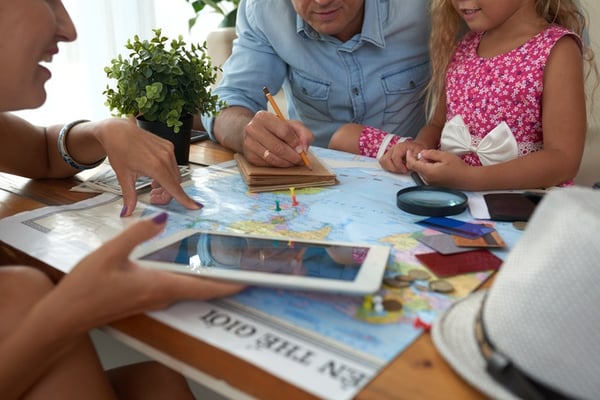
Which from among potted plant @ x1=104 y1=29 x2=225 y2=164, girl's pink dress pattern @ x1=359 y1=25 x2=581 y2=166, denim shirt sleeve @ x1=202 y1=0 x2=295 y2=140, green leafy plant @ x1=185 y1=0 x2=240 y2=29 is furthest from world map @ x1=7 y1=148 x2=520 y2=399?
green leafy plant @ x1=185 y1=0 x2=240 y2=29

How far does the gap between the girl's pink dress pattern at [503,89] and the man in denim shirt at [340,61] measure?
19 centimetres

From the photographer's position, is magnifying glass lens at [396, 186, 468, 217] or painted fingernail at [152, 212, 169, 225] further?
magnifying glass lens at [396, 186, 468, 217]

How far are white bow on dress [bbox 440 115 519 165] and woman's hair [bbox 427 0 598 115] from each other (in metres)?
0.19

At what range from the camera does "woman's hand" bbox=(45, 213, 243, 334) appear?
1.73 feet

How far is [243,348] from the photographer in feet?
1.66

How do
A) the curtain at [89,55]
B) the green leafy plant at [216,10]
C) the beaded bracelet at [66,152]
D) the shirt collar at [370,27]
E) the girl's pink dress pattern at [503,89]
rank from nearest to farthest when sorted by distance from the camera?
1. the beaded bracelet at [66,152]
2. the girl's pink dress pattern at [503,89]
3. the shirt collar at [370,27]
4. the curtain at [89,55]
5. the green leafy plant at [216,10]

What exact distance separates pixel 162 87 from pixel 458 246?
65 cm

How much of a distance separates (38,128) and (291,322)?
78 cm

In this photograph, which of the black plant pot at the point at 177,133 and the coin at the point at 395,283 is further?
the black plant pot at the point at 177,133

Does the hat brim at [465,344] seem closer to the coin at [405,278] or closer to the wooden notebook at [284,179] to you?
the coin at [405,278]

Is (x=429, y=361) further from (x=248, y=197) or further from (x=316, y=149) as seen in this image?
(x=316, y=149)

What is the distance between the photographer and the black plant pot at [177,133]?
112 cm

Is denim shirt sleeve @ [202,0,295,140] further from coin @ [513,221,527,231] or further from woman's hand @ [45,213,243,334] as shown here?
woman's hand @ [45,213,243,334]

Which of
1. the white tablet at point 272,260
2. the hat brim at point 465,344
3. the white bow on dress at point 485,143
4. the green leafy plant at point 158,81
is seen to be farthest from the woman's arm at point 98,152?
the white bow on dress at point 485,143
